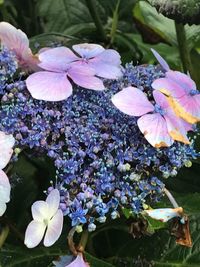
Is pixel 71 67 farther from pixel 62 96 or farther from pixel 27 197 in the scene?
pixel 27 197

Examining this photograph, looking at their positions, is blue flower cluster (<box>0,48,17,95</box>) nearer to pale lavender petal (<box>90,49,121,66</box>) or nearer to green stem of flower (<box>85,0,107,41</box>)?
pale lavender petal (<box>90,49,121,66</box>)

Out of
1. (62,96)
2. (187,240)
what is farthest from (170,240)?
(62,96)

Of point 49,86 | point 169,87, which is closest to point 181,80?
point 169,87

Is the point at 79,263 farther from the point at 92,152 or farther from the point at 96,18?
the point at 96,18

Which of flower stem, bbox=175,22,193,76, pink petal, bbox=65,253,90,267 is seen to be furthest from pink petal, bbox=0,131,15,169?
flower stem, bbox=175,22,193,76

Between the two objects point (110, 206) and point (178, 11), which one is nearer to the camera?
point (110, 206)

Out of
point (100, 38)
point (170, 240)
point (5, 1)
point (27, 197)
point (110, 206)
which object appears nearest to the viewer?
point (110, 206)

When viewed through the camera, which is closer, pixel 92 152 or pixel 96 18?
pixel 92 152

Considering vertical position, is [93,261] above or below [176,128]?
below
